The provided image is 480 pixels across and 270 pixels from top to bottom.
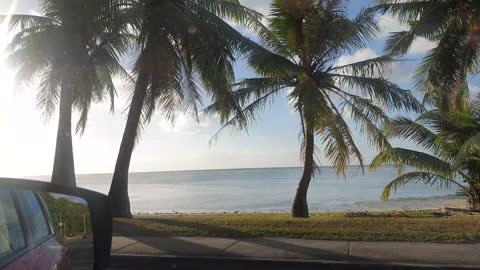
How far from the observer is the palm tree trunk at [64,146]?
1375 centimetres

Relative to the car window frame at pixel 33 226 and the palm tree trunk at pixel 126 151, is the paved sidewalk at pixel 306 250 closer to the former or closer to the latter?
the palm tree trunk at pixel 126 151

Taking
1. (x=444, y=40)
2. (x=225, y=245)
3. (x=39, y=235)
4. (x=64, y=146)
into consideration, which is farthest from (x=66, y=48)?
(x=39, y=235)

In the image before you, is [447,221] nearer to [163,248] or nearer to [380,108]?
[380,108]

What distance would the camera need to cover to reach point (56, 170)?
13781mm

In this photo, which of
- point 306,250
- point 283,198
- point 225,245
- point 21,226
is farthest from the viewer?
Result: point 283,198

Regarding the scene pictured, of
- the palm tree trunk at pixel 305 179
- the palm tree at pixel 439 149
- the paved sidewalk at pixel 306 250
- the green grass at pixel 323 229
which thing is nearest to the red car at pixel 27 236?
the paved sidewalk at pixel 306 250

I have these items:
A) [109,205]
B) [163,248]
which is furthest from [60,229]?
[163,248]

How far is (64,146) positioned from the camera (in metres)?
13.9

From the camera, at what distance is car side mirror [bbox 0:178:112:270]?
7.88 ft

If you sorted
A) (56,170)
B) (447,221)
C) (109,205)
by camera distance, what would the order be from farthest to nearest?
(56,170)
(447,221)
(109,205)

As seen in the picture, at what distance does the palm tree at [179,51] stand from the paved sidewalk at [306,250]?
462cm

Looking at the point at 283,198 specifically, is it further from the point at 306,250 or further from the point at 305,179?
the point at 306,250

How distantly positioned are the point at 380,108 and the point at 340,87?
1350 mm

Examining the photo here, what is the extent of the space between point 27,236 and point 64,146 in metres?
12.0
